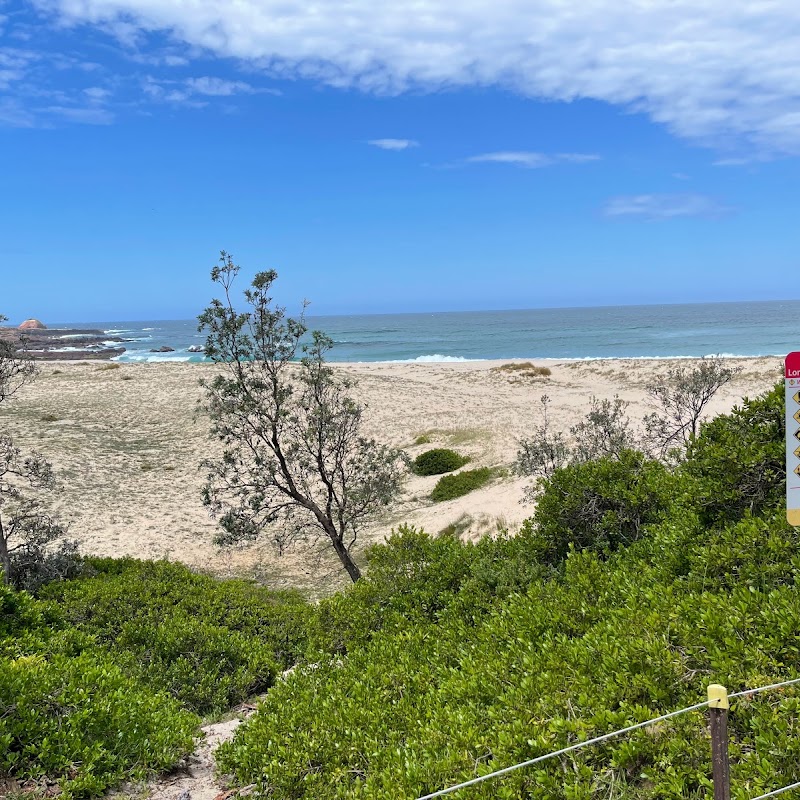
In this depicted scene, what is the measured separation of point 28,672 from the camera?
538 cm

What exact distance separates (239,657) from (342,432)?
6565mm

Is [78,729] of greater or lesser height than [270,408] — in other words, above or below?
below

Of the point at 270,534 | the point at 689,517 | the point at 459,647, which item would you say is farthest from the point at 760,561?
the point at 270,534

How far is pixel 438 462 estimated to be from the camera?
24.6 metres

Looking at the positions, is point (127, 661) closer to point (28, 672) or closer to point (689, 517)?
point (28, 672)

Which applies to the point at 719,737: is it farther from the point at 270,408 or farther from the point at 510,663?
the point at 270,408

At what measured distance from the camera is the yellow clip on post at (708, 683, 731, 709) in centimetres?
258

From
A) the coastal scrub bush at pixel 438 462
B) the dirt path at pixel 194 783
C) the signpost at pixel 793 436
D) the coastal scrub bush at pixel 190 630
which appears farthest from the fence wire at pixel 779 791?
the coastal scrub bush at pixel 438 462

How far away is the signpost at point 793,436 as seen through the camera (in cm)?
349

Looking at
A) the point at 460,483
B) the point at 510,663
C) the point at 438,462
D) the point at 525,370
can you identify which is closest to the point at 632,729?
the point at 510,663

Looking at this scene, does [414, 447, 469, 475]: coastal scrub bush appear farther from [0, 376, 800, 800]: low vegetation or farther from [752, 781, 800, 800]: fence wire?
[752, 781, 800, 800]: fence wire

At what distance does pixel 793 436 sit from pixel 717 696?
1.63 metres

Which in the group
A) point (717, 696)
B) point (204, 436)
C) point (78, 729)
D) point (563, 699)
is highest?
point (717, 696)

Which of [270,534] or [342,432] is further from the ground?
[342,432]
